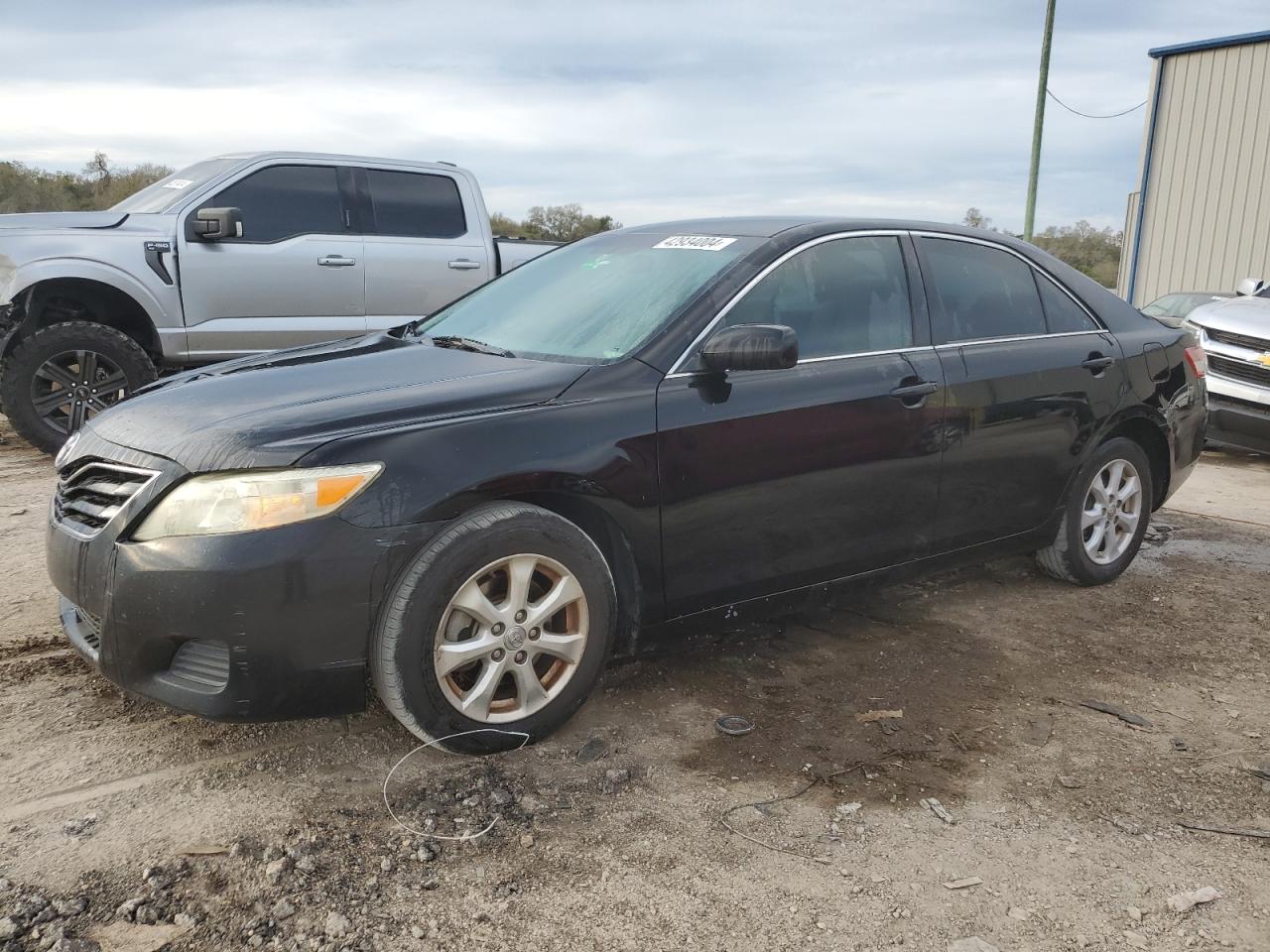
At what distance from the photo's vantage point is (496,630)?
3.01 metres

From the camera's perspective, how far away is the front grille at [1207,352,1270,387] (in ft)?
26.9

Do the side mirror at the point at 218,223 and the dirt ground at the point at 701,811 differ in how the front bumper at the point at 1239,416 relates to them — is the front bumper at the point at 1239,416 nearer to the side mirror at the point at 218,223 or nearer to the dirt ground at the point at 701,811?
the dirt ground at the point at 701,811

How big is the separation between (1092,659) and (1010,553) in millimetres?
568

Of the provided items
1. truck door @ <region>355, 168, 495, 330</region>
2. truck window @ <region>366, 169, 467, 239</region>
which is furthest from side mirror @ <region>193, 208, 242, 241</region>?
truck window @ <region>366, 169, 467, 239</region>

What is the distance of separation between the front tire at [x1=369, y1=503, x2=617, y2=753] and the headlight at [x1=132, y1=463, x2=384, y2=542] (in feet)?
0.92

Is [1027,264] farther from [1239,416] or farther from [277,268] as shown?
[277,268]

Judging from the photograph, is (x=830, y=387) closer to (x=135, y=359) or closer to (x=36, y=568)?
(x=36, y=568)

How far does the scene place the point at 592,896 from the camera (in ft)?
8.17

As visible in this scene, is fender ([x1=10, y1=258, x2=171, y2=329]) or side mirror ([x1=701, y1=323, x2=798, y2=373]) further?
fender ([x1=10, y1=258, x2=171, y2=329])

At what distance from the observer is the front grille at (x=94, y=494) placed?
9.60 ft

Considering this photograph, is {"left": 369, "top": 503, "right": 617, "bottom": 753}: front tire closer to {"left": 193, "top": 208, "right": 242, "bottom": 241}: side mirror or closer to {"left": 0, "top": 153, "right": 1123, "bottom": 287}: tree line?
{"left": 193, "top": 208, "right": 242, "bottom": 241}: side mirror

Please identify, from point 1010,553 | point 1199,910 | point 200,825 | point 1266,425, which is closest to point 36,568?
point 200,825

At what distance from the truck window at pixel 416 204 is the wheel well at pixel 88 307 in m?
1.77

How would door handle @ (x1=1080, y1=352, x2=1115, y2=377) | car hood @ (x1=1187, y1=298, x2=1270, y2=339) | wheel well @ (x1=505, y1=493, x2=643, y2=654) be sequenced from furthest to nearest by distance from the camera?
car hood @ (x1=1187, y1=298, x2=1270, y2=339), door handle @ (x1=1080, y1=352, x2=1115, y2=377), wheel well @ (x1=505, y1=493, x2=643, y2=654)
